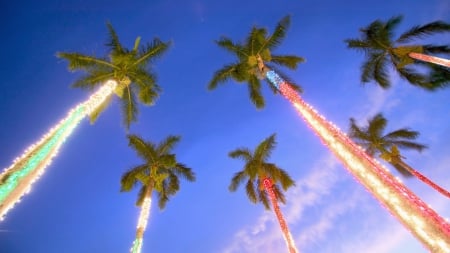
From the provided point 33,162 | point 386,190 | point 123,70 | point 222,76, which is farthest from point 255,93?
point 33,162

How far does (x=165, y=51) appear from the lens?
18500 millimetres

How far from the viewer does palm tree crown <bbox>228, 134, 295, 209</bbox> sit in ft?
80.3

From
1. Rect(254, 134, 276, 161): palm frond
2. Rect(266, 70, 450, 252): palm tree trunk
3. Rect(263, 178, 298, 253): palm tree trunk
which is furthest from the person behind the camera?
Rect(254, 134, 276, 161): palm frond

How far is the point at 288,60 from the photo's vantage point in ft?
65.2

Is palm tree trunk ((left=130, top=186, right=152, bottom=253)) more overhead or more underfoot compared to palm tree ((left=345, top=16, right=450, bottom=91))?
more underfoot

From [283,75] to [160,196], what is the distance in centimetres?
1358

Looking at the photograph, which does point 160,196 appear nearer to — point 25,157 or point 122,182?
point 122,182

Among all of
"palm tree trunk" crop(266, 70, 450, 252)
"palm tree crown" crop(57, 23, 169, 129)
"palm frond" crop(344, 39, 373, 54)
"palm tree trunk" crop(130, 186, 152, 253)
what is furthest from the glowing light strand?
"palm frond" crop(344, 39, 373, 54)

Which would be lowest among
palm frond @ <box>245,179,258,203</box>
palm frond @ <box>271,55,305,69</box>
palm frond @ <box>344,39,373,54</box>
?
palm frond @ <box>245,179,258,203</box>

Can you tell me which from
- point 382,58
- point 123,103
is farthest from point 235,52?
point 382,58

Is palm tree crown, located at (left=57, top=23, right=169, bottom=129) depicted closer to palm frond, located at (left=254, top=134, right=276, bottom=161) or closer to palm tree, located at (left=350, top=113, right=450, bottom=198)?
palm frond, located at (left=254, top=134, right=276, bottom=161)

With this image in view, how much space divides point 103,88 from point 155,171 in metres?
8.06

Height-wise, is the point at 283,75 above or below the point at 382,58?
below

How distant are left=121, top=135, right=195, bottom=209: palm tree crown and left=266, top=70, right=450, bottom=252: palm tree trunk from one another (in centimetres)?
1223
